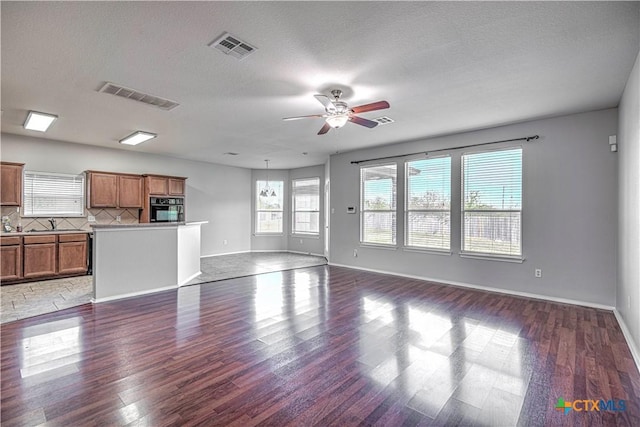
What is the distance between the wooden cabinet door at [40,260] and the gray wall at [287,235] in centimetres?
524

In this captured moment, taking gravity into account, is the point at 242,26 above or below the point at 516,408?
Answer: above

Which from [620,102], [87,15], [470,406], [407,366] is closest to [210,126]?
[87,15]

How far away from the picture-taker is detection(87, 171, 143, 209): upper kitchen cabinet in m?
6.46

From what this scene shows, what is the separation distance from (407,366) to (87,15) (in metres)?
3.73

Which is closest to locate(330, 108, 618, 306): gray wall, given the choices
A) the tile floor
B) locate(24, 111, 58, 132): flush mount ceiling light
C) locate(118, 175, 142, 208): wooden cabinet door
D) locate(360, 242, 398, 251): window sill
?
locate(360, 242, 398, 251): window sill

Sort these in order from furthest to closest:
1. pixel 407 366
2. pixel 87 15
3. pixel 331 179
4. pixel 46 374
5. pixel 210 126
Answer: pixel 331 179 < pixel 210 126 < pixel 407 366 < pixel 46 374 < pixel 87 15

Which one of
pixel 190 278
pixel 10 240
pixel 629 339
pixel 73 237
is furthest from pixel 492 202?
pixel 10 240

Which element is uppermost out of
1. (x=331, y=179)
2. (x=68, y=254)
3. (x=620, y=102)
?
(x=620, y=102)

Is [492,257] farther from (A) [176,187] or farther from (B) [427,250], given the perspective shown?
(A) [176,187]

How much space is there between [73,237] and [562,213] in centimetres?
857

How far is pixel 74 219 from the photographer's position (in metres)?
6.50

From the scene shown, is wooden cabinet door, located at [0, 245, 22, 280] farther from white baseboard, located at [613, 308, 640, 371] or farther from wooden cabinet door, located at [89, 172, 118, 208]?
white baseboard, located at [613, 308, 640, 371]

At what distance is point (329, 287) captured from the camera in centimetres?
534

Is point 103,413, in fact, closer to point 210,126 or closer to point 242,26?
point 242,26
